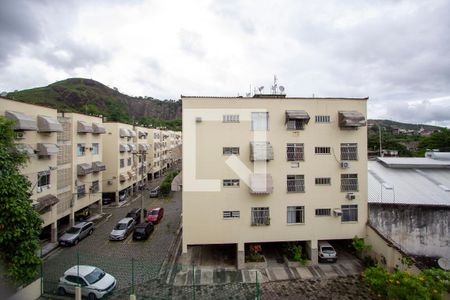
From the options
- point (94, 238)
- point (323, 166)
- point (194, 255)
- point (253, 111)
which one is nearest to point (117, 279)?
point (194, 255)

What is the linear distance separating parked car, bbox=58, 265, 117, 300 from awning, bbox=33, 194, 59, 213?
24.3ft

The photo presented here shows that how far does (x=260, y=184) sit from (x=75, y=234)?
16.6 m

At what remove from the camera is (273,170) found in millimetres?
17953

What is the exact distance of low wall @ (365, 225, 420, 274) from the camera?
15.3 metres

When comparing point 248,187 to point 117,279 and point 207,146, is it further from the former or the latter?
point 117,279

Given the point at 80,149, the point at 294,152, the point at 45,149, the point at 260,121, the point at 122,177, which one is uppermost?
the point at 260,121

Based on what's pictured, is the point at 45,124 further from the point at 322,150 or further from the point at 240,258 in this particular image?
the point at 322,150

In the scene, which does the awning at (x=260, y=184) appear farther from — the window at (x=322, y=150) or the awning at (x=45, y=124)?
the awning at (x=45, y=124)

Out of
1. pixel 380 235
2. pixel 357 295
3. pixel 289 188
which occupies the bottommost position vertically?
pixel 357 295

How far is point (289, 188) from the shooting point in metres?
18.1

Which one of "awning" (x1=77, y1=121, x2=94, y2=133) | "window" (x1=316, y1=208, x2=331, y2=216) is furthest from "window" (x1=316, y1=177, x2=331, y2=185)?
"awning" (x1=77, y1=121, x2=94, y2=133)

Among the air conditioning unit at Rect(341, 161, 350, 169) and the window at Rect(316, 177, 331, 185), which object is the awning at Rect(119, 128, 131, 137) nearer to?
the window at Rect(316, 177, 331, 185)

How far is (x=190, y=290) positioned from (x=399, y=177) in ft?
68.8

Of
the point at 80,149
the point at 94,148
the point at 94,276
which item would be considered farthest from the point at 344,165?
the point at 94,148
